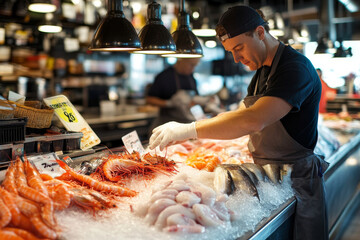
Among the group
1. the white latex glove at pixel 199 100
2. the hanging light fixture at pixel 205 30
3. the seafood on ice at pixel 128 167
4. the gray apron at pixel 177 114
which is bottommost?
the seafood on ice at pixel 128 167

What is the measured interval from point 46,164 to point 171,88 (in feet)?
11.4

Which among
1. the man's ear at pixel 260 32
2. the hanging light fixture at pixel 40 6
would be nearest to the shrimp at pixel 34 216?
the man's ear at pixel 260 32

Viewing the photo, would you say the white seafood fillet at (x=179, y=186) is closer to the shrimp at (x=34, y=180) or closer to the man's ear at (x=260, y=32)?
the shrimp at (x=34, y=180)

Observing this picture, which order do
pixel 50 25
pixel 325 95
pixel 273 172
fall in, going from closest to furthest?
pixel 273 172 < pixel 50 25 < pixel 325 95

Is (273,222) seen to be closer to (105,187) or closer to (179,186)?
(179,186)

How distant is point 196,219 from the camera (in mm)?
1784

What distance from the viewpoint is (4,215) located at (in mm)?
1571

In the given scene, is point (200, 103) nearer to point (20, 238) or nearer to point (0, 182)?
point (0, 182)

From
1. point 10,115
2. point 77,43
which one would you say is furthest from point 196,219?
point 77,43

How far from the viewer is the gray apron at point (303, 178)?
2.60 meters

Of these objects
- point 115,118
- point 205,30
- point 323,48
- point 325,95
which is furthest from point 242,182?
point 325,95

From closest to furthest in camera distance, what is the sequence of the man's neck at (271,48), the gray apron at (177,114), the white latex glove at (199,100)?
the man's neck at (271,48), the gray apron at (177,114), the white latex glove at (199,100)

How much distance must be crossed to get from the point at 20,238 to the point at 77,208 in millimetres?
412

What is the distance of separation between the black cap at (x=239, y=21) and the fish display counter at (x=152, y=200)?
3.20 feet
